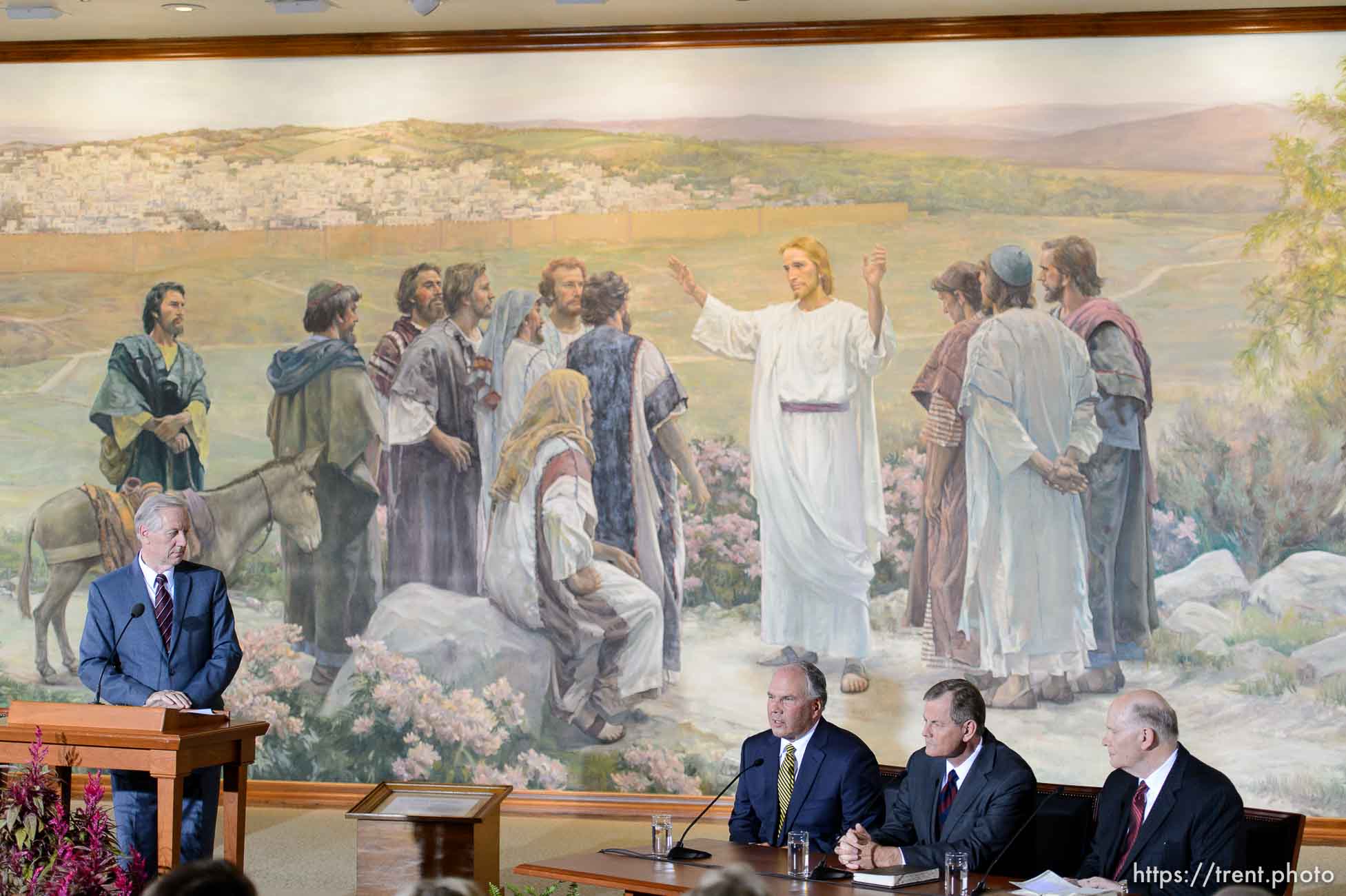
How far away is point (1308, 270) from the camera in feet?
23.8

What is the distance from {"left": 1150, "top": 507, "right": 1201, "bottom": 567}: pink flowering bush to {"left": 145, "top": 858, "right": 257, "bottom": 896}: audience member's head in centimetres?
591

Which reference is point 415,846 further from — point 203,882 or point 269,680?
point 203,882

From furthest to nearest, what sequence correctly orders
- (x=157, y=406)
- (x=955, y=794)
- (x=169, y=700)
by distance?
(x=157, y=406) < (x=169, y=700) < (x=955, y=794)

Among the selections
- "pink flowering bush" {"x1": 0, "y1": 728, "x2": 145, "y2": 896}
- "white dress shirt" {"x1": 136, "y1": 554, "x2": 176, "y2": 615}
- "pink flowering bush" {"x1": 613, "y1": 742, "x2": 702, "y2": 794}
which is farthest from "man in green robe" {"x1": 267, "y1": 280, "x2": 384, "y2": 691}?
"pink flowering bush" {"x1": 0, "y1": 728, "x2": 145, "y2": 896}

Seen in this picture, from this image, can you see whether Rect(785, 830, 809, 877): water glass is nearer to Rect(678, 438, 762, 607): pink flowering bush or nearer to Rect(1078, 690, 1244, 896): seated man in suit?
Rect(1078, 690, 1244, 896): seated man in suit

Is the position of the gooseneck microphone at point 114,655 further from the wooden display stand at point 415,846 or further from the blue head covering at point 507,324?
the blue head covering at point 507,324

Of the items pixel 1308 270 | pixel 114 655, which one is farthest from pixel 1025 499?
pixel 114 655

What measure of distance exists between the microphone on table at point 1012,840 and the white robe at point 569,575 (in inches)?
126

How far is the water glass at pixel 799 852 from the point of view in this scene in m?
3.98

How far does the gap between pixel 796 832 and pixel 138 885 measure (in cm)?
185

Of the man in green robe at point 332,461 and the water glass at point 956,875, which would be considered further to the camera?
the man in green robe at point 332,461

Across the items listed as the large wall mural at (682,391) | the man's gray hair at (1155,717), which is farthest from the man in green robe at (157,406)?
the man's gray hair at (1155,717)

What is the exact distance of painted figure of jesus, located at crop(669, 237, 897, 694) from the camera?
24.4 ft

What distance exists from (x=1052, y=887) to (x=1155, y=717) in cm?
68
